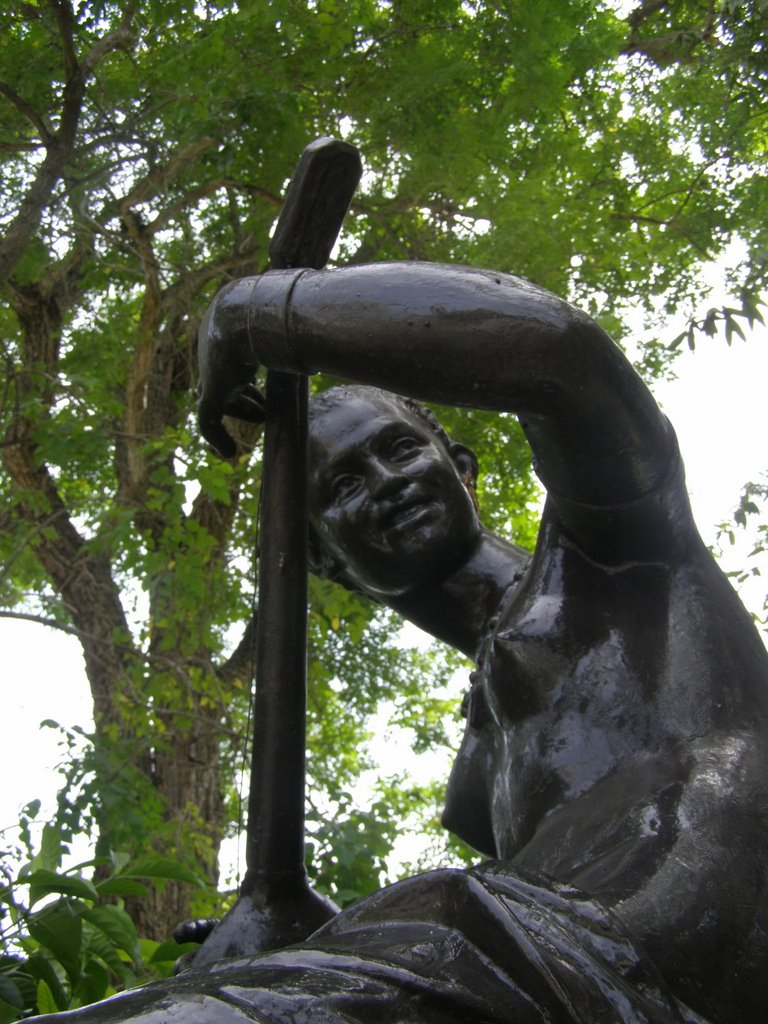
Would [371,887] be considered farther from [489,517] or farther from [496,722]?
[489,517]

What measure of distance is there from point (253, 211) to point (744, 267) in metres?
4.03

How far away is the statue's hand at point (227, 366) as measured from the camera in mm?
2057

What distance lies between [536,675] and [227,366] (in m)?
0.68

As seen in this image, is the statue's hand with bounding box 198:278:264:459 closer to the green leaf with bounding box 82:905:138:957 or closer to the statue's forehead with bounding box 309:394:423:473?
the statue's forehead with bounding box 309:394:423:473

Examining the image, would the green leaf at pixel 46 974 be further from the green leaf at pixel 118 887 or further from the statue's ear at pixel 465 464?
the statue's ear at pixel 465 464

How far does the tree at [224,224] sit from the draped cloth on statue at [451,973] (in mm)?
4443

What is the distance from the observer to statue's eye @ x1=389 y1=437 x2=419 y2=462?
2369 millimetres

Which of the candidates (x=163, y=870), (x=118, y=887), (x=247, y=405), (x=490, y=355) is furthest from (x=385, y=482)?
(x=163, y=870)

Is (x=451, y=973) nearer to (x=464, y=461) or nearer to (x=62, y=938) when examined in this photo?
(x=464, y=461)

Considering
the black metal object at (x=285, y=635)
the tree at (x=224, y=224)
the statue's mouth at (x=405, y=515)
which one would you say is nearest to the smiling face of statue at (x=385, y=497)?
the statue's mouth at (x=405, y=515)

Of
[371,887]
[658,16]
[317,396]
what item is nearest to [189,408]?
[658,16]

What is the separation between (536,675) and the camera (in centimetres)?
205

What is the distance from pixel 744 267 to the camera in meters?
6.12

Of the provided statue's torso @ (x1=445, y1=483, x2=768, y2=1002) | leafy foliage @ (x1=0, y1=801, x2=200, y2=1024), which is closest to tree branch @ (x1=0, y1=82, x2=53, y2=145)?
leafy foliage @ (x1=0, y1=801, x2=200, y2=1024)
